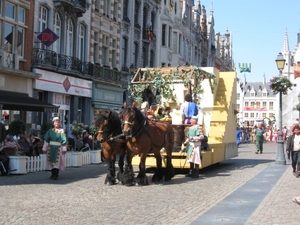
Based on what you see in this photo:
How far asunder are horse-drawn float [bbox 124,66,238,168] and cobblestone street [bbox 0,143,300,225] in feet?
9.01

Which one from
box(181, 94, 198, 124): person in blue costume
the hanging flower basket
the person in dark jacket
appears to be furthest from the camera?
→ the hanging flower basket

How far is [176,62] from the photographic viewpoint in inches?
1961

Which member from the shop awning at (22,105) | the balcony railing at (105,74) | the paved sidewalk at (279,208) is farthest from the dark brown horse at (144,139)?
the balcony railing at (105,74)

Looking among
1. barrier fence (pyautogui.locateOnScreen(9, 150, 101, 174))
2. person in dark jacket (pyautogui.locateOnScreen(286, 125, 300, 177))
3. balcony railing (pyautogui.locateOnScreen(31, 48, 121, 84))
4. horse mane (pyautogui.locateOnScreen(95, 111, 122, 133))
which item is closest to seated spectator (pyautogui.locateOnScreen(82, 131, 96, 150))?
barrier fence (pyautogui.locateOnScreen(9, 150, 101, 174))

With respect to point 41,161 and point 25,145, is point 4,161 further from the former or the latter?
point 25,145

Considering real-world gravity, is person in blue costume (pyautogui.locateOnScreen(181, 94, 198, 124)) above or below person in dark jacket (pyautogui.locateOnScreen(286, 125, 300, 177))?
above

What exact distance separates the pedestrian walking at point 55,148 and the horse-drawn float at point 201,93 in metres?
3.60

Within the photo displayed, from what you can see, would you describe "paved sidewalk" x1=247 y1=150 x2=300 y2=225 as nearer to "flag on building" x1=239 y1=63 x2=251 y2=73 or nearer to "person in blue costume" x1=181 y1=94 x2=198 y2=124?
"person in blue costume" x1=181 y1=94 x2=198 y2=124

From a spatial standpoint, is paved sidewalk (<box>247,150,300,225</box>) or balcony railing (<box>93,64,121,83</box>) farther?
balcony railing (<box>93,64,121,83</box>)

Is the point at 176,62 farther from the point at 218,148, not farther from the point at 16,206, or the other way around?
the point at 16,206

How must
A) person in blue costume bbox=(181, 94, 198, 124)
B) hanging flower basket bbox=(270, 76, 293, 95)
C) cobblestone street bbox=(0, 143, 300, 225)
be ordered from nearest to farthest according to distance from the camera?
1. cobblestone street bbox=(0, 143, 300, 225)
2. person in blue costume bbox=(181, 94, 198, 124)
3. hanging flower basket bbox=(270, 76, 293, 95)

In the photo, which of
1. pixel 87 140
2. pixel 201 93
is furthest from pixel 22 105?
pixel 201 93

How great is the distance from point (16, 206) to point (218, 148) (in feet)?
31.2

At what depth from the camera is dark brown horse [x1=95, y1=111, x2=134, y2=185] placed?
13.2 metres
